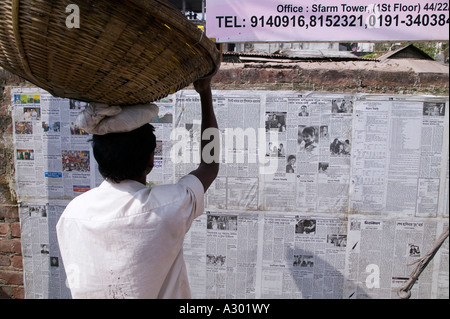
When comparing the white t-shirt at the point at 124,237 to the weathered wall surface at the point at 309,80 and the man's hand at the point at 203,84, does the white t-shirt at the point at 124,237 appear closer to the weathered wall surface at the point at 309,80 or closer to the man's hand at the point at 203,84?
the man's hand at the point at 203,84

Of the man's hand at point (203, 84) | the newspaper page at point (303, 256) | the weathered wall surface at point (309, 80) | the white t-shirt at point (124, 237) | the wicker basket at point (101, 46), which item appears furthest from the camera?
the newspaper page at point (303, 256)

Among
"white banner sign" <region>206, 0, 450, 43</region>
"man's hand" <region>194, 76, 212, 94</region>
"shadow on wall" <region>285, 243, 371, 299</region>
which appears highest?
"white banner sign" <region>206, 0, 450, 43</region>

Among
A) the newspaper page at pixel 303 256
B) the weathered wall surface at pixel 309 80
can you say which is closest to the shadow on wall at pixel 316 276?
the newspaper page at pixel 303 256

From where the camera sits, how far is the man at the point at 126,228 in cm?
107

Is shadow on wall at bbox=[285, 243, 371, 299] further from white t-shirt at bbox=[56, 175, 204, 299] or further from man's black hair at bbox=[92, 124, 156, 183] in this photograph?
man's black hair at bbox=[92, 124, 156, 183]

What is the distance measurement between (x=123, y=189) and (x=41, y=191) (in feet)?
5.20

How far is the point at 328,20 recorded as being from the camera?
1.42 meters

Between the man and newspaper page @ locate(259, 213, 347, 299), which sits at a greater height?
the man

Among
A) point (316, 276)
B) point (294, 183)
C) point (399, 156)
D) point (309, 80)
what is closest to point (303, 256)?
point (316, 276)

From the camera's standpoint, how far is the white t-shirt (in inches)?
42.1

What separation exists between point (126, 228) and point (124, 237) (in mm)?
30

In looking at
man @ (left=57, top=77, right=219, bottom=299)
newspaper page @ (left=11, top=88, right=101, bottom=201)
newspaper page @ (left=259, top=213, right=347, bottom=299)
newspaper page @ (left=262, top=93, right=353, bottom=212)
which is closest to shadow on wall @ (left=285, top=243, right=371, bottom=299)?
newspaper page @ (left=259, top=213, right=347, bottom=299)

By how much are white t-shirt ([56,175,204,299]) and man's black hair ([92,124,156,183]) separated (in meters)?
0.04

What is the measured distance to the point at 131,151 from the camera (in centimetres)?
113
